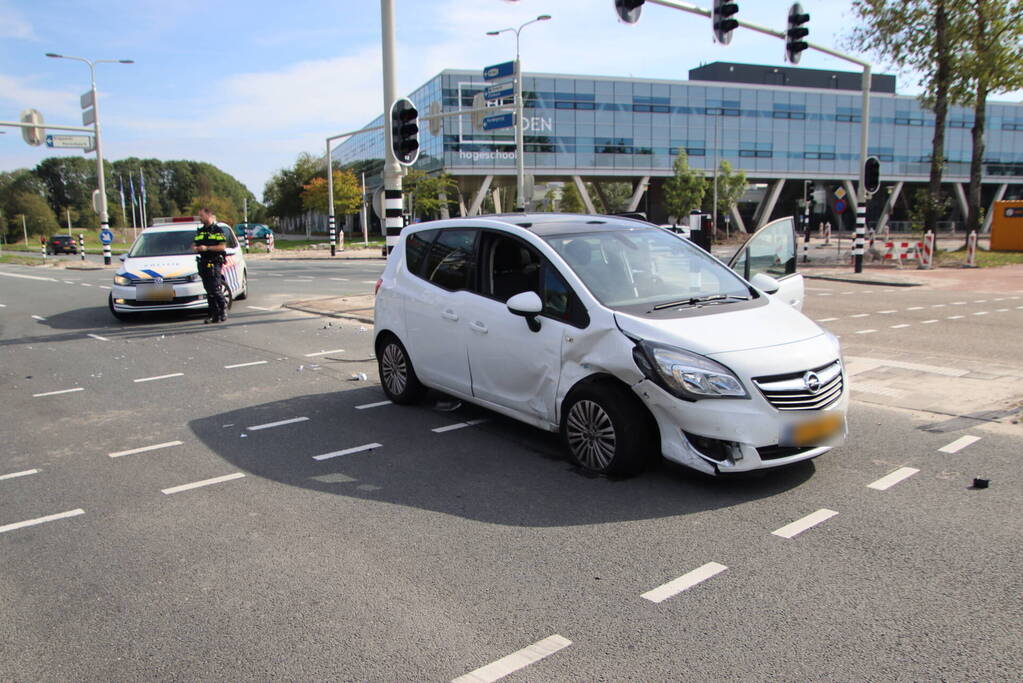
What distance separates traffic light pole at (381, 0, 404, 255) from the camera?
13.0m

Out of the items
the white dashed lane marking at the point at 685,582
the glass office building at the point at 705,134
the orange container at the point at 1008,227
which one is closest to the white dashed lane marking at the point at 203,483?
the white dashed lane marking at the point at 685,582

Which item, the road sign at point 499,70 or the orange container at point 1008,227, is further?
the orange container at point 1008,227

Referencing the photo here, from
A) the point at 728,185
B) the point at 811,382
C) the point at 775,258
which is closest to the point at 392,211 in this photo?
the point at 775,258

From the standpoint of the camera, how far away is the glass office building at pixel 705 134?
194 feet

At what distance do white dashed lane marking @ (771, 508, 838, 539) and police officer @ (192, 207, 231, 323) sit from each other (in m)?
10.9

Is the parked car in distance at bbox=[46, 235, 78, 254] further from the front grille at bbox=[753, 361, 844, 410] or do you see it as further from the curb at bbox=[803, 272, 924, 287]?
the front grille at bbox=[753, 361, 844, 410]

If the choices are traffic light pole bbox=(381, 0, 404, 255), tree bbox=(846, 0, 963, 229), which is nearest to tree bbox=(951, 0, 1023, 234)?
tree bbox=(846, 0, 963, 229)

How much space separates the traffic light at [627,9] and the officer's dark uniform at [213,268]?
27.0 feet

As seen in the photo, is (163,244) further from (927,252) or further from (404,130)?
(927,252)

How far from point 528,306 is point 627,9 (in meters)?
10.9

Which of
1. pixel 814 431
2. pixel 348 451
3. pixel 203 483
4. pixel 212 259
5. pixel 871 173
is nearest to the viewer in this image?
pixel 814 431

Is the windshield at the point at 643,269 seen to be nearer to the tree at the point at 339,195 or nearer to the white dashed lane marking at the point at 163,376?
the white dashed lane marking at the point at 163,376

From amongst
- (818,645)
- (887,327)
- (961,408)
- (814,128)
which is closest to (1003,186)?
(814,128)

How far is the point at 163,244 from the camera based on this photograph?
46.5ft
